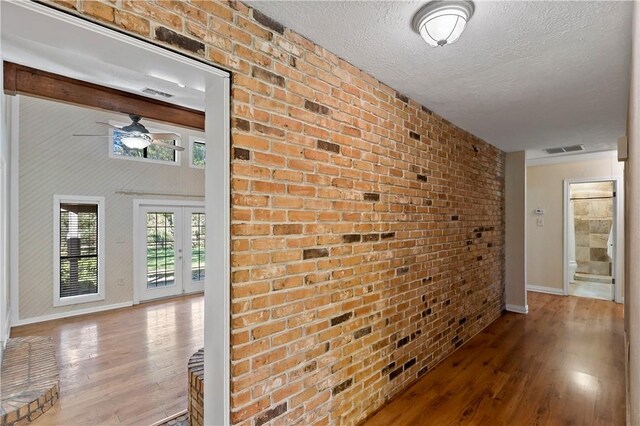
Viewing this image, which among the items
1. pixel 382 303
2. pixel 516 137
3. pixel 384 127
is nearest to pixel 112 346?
pixel 382 303

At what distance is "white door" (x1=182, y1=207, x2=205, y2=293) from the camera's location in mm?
6875

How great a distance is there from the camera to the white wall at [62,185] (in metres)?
4.93

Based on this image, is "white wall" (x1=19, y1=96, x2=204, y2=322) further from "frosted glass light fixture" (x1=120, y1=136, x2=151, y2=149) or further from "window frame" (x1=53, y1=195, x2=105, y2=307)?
"frosted glass light fixture" (x1=120, y1=136, x2=151, y2=149)

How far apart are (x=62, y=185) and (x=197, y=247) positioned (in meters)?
2.69

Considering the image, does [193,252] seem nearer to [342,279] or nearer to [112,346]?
[112,346]

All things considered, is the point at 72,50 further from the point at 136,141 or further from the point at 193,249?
the point at 193,249

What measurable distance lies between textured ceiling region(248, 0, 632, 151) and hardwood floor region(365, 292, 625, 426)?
2420 millimetres

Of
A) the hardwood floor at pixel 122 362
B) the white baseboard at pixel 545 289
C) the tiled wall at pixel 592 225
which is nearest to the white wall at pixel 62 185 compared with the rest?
the hardwood floor at pixel 122 362

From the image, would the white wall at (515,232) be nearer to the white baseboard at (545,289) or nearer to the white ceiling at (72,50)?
the white baseboard at (545,289)

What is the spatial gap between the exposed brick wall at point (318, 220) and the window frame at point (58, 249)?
17.6 ft

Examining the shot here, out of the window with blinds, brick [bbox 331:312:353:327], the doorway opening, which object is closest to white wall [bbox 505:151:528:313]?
the doorway opening

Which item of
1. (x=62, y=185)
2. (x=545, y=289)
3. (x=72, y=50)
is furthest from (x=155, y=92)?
(x=545, y=289)

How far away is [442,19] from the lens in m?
1.48

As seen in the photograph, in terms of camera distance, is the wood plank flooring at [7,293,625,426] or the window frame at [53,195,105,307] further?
the window frame at [53,195,105,307]
